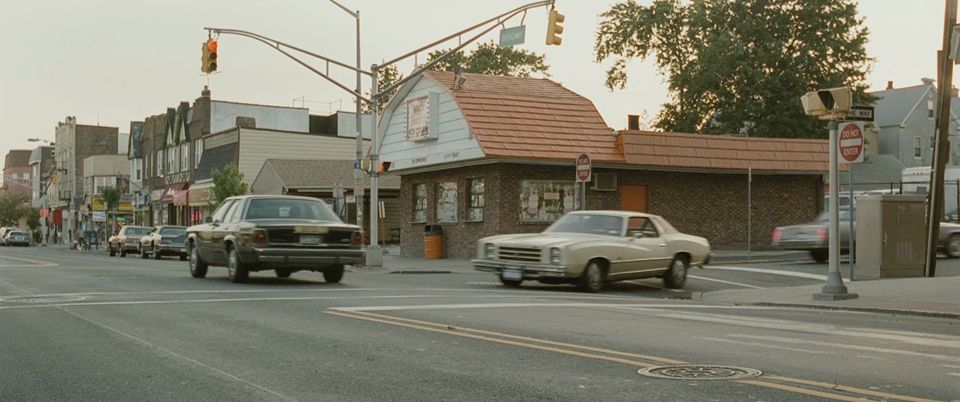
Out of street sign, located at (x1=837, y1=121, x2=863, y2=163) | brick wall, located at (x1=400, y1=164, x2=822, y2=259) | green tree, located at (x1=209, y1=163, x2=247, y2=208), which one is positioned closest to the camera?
street sign, located at (x1=837, y1=121, x2=863, y2=163)

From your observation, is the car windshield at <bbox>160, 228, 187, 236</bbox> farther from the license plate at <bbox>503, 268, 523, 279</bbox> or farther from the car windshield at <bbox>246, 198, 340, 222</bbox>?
the license plate at <bbox>503, 268, 523, 279</bbox>

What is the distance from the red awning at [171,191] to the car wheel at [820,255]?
1813 inches

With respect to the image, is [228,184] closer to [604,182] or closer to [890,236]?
[604,182]

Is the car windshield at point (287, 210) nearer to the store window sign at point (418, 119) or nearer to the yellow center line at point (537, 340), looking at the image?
the yellow center line at point (537, 340)

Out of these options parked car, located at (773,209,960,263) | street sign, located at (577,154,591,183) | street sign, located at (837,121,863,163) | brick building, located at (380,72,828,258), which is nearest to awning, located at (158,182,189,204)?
brick building, located at (380,72,828,258)

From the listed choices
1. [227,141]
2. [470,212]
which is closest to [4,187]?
[227,141]

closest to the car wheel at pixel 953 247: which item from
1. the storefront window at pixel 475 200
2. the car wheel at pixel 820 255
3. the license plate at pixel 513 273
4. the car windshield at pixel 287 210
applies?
the car wheel at pixel 820 255

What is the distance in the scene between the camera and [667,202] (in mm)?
34500

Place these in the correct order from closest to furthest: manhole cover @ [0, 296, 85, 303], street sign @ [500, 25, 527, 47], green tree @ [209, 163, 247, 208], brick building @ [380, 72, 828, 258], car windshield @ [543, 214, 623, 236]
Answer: manhole cover @ [0, 296, 85, 303], car windshield @ [543, 214, 623, 236], street sign @ [500, 25, 527, 47], brick building @ [380, 72, 828, 258], green tree @ [209, 163, 247, 208]

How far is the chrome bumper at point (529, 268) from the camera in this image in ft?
58.7

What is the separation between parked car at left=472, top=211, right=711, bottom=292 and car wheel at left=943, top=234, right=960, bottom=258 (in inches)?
403

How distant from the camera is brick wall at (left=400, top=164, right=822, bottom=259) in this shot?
105 ft

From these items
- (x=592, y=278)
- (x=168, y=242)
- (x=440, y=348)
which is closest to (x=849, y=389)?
(x=440, y=348)

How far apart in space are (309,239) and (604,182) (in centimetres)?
1676
